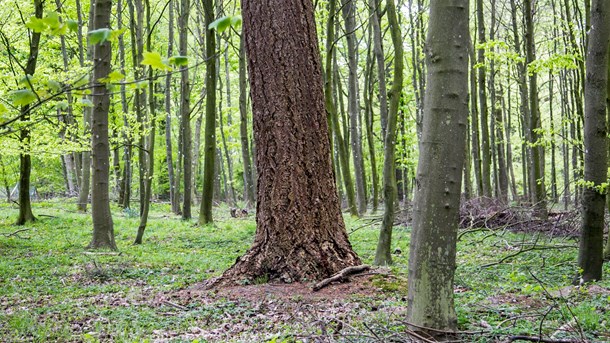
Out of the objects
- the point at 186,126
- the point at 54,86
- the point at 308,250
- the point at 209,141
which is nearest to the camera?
the point at 54,86

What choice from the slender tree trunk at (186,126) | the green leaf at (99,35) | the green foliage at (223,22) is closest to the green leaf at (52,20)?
the green leaf at (99,35)

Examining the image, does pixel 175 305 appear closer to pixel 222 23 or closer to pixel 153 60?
pixel 153 60

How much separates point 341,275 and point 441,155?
2870 millimetres

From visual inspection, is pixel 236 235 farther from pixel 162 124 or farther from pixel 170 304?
pixel 162 124

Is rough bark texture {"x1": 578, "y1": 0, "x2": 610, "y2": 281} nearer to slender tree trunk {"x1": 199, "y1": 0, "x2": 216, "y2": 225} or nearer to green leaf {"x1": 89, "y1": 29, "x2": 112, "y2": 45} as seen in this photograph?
green leaf {"x1": 89, "y1": 29, "x2": 112, "y2": 45}

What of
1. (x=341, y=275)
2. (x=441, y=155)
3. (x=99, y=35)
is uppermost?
(x=99, y=35)

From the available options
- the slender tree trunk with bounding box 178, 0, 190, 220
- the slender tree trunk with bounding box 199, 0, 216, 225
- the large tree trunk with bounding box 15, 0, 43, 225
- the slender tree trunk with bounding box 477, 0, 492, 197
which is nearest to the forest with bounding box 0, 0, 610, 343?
the slender tree trunk with bounding box 199, 0, 216, 225

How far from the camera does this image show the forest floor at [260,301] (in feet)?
12.1

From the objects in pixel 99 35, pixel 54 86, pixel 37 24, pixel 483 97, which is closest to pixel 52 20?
pixel 37 24

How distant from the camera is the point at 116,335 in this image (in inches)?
172

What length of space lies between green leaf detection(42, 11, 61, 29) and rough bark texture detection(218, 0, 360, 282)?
408 centimetres

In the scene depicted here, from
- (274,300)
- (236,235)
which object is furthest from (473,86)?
(274,300)

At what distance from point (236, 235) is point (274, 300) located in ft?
23.3

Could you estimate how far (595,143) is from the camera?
5285 mm
